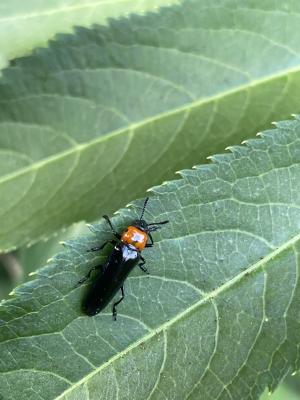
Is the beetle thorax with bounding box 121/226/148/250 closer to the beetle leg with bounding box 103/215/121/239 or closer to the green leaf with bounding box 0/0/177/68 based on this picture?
the beetle leg with bounding box 103/215/121/239

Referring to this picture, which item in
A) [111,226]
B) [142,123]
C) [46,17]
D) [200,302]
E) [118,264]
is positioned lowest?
[200,302]

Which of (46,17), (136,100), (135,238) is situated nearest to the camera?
(135,238)

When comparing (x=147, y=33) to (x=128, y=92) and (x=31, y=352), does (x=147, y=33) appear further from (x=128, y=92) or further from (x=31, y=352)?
(x=31, y=352)

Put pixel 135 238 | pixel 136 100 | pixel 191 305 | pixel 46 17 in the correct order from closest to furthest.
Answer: pixel 191 305, pixel 135 238, pixel 136 100, pixel 46 17

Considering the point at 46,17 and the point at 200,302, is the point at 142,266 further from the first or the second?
the point at 46,17

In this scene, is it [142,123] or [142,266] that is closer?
[142,266]

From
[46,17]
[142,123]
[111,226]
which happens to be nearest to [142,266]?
[111,226]

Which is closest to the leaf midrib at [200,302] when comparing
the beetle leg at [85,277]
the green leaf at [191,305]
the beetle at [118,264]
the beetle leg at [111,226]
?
the green leaf at [191,305]

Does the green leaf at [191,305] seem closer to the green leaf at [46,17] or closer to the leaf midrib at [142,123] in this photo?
the leaf midrib at [142,123]
